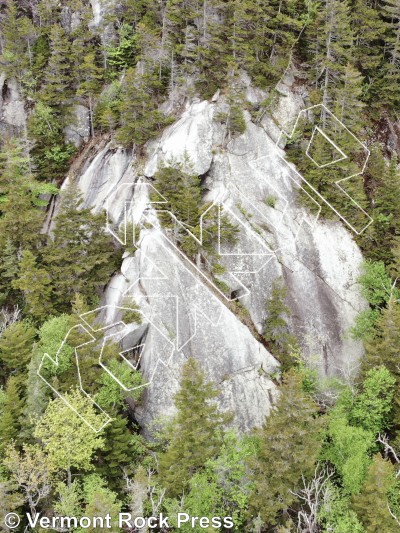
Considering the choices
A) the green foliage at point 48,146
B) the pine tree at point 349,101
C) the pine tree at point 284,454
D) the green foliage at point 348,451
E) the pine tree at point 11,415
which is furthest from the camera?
the green foliage at point 48,146

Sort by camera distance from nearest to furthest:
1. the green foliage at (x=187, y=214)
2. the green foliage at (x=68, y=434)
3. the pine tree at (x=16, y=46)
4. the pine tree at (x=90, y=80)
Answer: the green foliage at (x=68, y=434)
the green foliage at (x=187, y=214)
the pine tree at (x=90, y=80)
the pine tree at (x=16, y=46)

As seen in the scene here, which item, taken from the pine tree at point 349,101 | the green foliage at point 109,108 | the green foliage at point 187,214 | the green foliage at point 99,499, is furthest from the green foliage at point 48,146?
the green foliage at point 99,499

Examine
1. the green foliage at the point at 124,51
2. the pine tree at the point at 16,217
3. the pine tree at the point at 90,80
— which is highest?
the green foliage at the point at 124,51

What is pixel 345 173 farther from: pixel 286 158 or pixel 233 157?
pixel 233 157

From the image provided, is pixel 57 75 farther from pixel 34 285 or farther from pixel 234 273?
pixel 234 273

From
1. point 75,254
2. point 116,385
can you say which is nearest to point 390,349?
point 116,385

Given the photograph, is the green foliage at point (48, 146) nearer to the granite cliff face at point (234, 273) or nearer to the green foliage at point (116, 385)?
the granite cliff face at point (234, 273)
